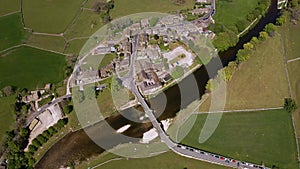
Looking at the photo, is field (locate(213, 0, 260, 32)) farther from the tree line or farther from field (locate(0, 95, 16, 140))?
field (locate(0, 95, 16, 140))

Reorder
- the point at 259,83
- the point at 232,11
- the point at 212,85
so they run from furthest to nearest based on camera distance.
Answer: the point at 232,11 → the point at 259,83 → the point at 212,85

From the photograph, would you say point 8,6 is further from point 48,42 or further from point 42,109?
point 42,109

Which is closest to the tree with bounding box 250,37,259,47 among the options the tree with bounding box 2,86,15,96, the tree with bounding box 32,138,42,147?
the tree with bounding box 32,138,42,147

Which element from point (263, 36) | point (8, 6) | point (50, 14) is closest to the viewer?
point (263, 36)

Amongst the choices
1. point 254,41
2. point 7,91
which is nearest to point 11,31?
point 7,91

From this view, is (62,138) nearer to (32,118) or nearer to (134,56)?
(32,118)

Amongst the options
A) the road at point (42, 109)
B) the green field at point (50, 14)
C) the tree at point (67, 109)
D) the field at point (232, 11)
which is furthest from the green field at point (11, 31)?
the field at point (232, 11)
